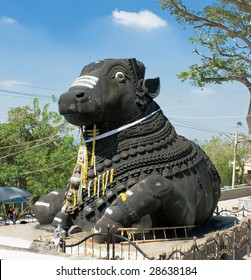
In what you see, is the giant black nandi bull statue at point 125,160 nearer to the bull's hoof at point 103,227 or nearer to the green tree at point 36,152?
the bull's hoof at point 103,227

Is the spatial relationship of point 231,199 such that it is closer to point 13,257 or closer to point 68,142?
point 68,142

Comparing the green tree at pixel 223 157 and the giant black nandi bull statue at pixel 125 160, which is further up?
the green tree at pixel 223 157

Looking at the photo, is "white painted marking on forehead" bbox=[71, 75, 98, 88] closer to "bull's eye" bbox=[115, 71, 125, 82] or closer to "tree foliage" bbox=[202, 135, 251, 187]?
"bull's eye" bbox=[115, 71, 125, 82]

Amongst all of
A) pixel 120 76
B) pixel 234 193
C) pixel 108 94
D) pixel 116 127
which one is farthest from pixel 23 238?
pixel 234 193

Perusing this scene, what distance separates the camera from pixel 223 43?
17.2 metres

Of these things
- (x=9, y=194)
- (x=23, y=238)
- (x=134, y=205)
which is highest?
(x=9, y=194)

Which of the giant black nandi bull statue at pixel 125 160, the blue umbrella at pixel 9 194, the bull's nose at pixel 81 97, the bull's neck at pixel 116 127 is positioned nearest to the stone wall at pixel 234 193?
the blue umbrella at pixel 9 194

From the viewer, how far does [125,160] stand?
8352 millimetres

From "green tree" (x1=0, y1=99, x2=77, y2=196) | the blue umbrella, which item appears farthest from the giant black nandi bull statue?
"green tree" (x1=0, y1=99, x2=77, y2=196)

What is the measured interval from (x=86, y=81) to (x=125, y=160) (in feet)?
5.44

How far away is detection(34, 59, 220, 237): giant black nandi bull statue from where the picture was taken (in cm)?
793

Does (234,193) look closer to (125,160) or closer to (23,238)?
(125,160)

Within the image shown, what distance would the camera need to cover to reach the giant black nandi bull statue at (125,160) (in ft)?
26.0

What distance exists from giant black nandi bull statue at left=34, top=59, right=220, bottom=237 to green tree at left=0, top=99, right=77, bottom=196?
13.2 meters
